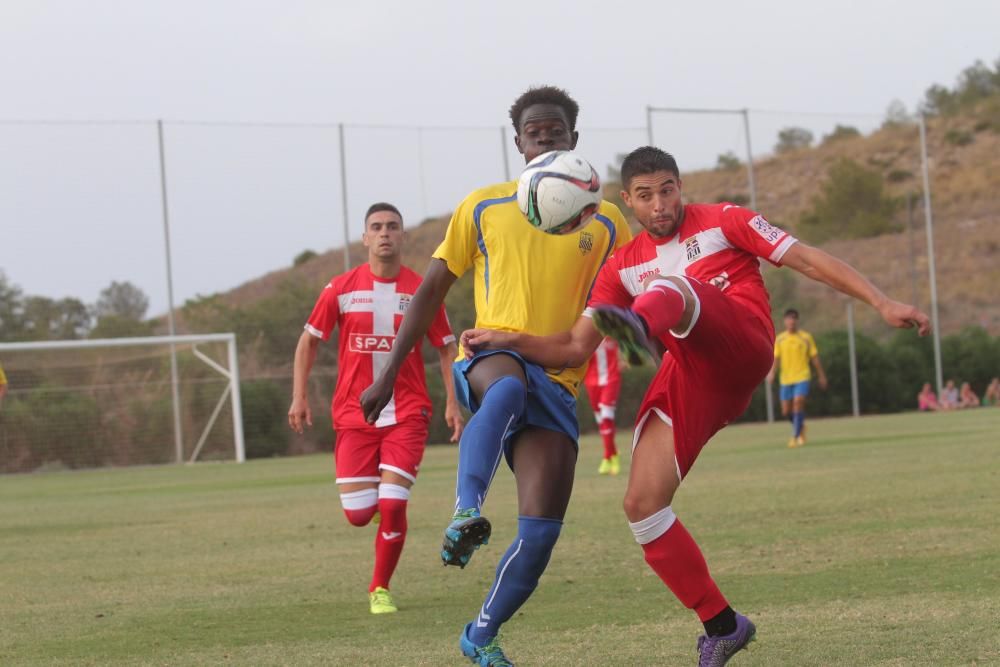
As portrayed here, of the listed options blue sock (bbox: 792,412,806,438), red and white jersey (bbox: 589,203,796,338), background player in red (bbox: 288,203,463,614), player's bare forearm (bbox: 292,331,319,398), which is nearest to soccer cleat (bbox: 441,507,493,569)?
red and white jersey (bbox: 589,203,796,338)

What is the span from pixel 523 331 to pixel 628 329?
850 mm

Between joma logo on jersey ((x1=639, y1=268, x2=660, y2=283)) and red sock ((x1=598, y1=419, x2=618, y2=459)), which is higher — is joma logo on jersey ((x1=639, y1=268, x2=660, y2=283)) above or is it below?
above

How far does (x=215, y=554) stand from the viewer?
419 inches

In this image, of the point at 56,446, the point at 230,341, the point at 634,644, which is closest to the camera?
the point at 634,644

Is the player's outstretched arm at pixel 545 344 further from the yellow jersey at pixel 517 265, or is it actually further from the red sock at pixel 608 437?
the red sock at pixel 608 437

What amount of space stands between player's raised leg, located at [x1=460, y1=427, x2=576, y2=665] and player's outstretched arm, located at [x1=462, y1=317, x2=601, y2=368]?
0.94 ft

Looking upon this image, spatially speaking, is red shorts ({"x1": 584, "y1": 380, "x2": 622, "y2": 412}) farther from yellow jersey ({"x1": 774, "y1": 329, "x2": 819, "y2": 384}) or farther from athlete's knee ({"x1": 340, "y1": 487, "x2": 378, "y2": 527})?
athlete's knee ({"x1": 340, "y1": 487, "x2": 378, "y2": 527})

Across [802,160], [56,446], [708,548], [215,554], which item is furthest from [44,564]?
[802,160]

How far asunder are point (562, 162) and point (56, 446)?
24.7 metres

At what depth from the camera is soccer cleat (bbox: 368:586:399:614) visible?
740 centimetres

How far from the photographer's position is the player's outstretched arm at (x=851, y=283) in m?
4.68

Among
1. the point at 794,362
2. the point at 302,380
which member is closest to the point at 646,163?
the point at 302,380

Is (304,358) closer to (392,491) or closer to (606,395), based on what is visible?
(392,491)

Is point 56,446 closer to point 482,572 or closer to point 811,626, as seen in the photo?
point 482,572
